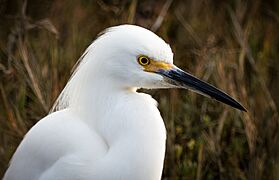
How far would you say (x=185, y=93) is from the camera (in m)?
5.46

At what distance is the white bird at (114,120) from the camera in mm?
3381

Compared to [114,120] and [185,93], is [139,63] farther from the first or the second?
[185,93]

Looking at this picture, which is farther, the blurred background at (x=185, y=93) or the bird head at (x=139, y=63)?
the blurred background at (x=185, y=93)

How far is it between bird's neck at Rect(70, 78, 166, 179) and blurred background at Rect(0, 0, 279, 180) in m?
1.20

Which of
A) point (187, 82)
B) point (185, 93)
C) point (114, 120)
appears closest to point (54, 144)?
point (114, 120)

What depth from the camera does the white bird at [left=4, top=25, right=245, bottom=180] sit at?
3381 millimetres

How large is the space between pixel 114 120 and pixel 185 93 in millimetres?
2092

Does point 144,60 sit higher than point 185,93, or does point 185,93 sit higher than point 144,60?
point 185,93

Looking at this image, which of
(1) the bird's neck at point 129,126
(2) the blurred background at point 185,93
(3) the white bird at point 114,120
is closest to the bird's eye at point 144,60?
(3) the white bird at point 114,120

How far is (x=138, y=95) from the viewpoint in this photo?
140 inches

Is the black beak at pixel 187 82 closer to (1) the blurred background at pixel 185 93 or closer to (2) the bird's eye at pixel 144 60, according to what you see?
(2) the bird's eye at pixel 144 60

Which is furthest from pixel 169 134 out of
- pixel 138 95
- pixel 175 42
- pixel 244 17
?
pixel 244 17

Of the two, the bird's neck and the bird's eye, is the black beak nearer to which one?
the bird's eye

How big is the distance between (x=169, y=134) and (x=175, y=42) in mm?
1996
